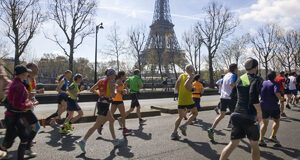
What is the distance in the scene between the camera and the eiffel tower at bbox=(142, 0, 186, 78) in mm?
45438

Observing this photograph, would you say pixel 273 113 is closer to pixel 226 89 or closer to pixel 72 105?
pixel 226 89

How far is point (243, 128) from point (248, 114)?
23 centimetres

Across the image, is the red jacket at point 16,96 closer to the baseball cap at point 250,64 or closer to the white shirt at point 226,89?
the baseball cap at point 250,64

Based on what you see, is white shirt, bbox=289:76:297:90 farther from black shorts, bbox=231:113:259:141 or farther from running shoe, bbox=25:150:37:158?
running shoe, bbox=25:150:37:158

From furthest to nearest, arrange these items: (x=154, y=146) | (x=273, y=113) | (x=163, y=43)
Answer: (x=163, y=43)
(x=273, y=113)
(x=154, y=146)

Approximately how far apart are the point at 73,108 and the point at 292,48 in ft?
175

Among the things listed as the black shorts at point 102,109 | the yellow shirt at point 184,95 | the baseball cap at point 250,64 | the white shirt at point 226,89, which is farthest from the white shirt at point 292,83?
the black shorts at point 102,109

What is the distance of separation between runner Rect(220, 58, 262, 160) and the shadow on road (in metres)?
1.11

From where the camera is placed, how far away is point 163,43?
59.7 metres

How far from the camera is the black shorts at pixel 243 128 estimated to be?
10.7 feet

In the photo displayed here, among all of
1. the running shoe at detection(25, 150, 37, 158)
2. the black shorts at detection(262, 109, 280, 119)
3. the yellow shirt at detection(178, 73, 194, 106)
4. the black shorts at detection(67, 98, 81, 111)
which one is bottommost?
the running shoe at detection(25, 150, 37, 158)

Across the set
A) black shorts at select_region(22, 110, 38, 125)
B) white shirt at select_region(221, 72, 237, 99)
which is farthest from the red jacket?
white shirt at select_region(221, 72, 237, 99)

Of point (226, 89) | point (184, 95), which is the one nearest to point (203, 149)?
point (184, 95)

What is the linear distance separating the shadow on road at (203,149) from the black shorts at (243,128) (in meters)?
1.15
